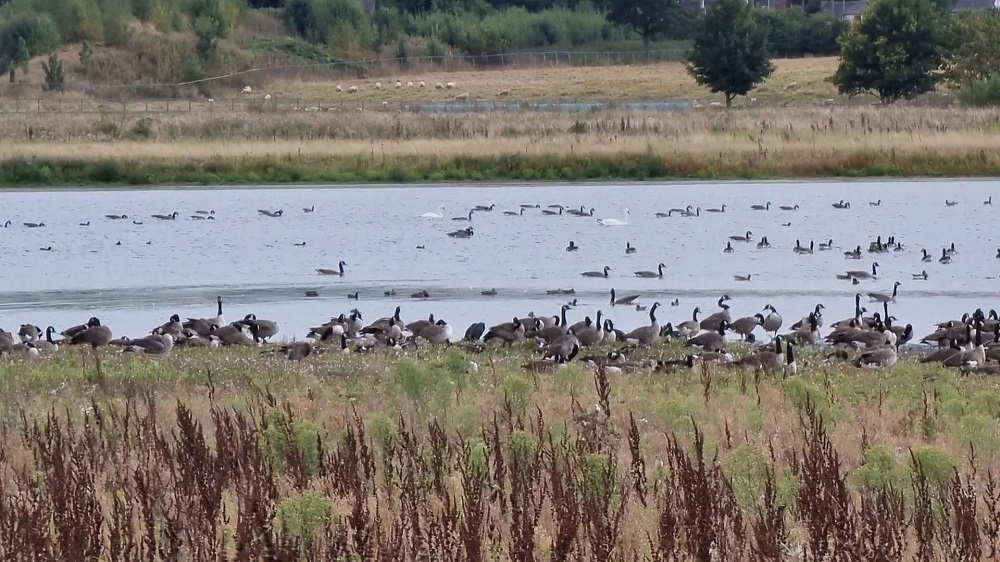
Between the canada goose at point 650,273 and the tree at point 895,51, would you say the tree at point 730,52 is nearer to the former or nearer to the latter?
the tree at point 895,51

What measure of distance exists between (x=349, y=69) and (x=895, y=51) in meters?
37.4

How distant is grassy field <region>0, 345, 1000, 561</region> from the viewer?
23.1 feet

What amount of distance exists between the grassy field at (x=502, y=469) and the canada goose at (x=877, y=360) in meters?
0.77

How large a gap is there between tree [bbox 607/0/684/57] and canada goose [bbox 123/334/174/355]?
82.3 meters

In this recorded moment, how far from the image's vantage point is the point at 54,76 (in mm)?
71562

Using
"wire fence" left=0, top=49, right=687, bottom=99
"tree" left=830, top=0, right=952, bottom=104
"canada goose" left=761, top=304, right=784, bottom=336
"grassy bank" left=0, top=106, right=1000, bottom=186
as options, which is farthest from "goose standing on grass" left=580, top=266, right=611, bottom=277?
"wire fence" left=0, top=49, right=687, bottom=99

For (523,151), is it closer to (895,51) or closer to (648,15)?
(895,51)

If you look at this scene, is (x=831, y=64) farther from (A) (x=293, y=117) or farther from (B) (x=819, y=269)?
(B) (x=819, y=269)

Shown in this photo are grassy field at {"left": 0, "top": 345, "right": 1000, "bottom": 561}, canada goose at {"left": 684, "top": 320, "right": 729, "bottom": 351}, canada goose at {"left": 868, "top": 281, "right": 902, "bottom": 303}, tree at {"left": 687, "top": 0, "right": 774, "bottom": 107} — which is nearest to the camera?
grassy field at {"left": 0, "top": 345, "right": 1000, "bottom": 561}

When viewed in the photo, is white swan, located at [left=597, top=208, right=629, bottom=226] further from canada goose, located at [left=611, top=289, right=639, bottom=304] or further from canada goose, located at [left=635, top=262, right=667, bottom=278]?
canada goose, located at [left=611, top=289, right=639, bottom=304]

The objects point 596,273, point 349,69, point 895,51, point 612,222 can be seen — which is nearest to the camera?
point 596,273

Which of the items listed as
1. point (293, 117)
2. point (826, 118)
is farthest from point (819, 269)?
point (293, 117)

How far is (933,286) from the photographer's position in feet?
73.6

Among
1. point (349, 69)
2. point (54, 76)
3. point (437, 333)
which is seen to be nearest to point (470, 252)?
point (437, 333)
